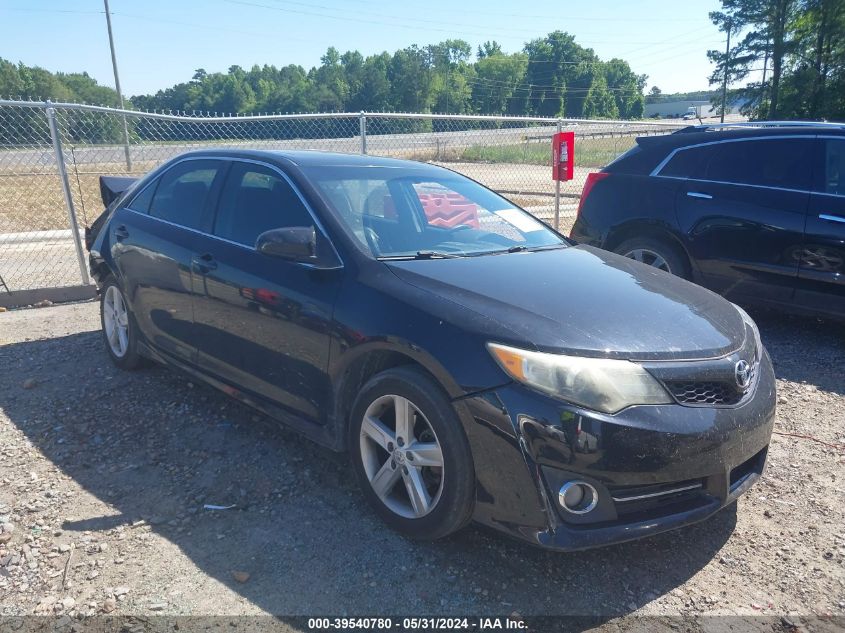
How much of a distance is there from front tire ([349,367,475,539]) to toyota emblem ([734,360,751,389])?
116 centimetres

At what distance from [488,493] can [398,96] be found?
200 feet

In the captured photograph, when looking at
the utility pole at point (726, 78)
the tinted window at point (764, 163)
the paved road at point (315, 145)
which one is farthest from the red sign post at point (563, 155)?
the utility pole at point (726, 78)

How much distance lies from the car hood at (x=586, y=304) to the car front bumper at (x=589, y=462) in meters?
0.25

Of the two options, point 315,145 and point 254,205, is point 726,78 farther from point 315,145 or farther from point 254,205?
point 254,205

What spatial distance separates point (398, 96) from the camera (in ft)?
197

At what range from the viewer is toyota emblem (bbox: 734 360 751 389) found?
281 centimetres

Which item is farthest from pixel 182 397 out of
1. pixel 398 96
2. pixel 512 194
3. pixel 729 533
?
pixel 398 96

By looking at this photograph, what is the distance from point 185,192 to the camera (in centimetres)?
441

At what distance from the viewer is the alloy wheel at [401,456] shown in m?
2.82

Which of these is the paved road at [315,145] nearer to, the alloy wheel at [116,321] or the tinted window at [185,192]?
the tinted window at [185,192]

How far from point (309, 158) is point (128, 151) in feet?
32.7

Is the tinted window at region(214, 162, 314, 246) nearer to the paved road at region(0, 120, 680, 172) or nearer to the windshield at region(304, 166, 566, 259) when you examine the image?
Result: the windshield at region(304, 166, 566, 259)

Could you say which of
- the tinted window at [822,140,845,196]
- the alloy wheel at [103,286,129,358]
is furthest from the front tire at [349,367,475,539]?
the tinted window at [822,140,845,196]

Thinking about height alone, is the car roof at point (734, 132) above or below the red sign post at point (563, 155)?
above
